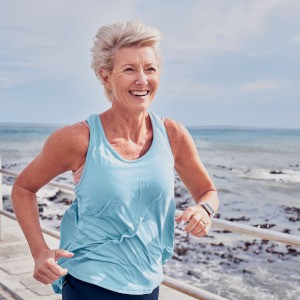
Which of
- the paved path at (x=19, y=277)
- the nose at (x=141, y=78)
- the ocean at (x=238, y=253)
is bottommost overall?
the ocean at (x=238, y=253)

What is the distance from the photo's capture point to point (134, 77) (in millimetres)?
1466

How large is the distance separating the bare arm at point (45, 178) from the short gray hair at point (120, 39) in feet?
0.75

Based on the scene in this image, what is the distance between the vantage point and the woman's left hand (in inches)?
55.9

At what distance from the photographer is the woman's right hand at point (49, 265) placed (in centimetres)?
137

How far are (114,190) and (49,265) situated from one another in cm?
28

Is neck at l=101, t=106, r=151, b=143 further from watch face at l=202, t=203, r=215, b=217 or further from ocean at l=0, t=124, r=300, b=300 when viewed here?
ocean at l=0, t=124, r=300, b=300

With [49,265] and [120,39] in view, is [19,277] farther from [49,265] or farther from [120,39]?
[120,39]

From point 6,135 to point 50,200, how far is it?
7559 centimetres

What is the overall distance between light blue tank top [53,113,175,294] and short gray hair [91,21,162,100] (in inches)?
8.2

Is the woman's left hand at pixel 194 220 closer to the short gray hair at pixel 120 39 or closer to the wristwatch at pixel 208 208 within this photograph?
the wristwatch at pixel 208 208

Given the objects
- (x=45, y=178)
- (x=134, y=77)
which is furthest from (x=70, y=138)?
(x=134, y=77)

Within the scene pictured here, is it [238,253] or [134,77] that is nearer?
[134,77]

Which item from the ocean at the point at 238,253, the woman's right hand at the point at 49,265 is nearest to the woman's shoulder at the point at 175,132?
the woman's right hand at the point at 49,265

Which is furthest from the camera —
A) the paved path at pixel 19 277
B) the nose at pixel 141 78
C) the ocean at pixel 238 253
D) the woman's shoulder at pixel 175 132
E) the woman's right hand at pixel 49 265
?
the ocean at pixel 238 253
